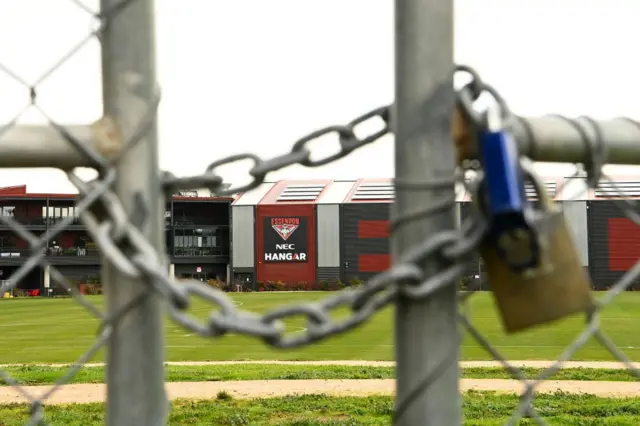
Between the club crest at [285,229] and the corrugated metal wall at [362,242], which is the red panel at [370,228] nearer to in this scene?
the corrugated metal wall at [362,242]

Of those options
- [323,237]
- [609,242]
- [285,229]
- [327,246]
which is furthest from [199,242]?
[609,242]

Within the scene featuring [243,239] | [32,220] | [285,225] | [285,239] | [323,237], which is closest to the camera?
[323,237]

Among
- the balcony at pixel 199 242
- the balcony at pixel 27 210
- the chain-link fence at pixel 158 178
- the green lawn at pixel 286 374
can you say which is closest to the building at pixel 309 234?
the balcony at pixel 199 242

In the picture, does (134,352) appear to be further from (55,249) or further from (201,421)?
(55,249)

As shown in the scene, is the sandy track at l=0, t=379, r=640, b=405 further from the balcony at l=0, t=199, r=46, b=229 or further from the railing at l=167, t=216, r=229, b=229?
the balcony at l=0, t=199, r=46, b=229

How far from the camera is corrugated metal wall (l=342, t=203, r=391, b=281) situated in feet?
102

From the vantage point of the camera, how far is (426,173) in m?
Answer: 0.77

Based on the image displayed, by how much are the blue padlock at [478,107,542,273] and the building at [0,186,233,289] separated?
3295 centimetres

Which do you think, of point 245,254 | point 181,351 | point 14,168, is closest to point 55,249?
point 245,254

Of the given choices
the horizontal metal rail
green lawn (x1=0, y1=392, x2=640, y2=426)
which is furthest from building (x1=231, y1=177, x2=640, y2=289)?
the horizontal metal rail

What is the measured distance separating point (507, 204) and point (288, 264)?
33.4 m

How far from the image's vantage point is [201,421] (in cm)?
612

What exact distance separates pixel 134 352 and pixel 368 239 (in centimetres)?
3128

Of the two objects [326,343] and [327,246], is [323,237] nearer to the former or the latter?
[327,246]
